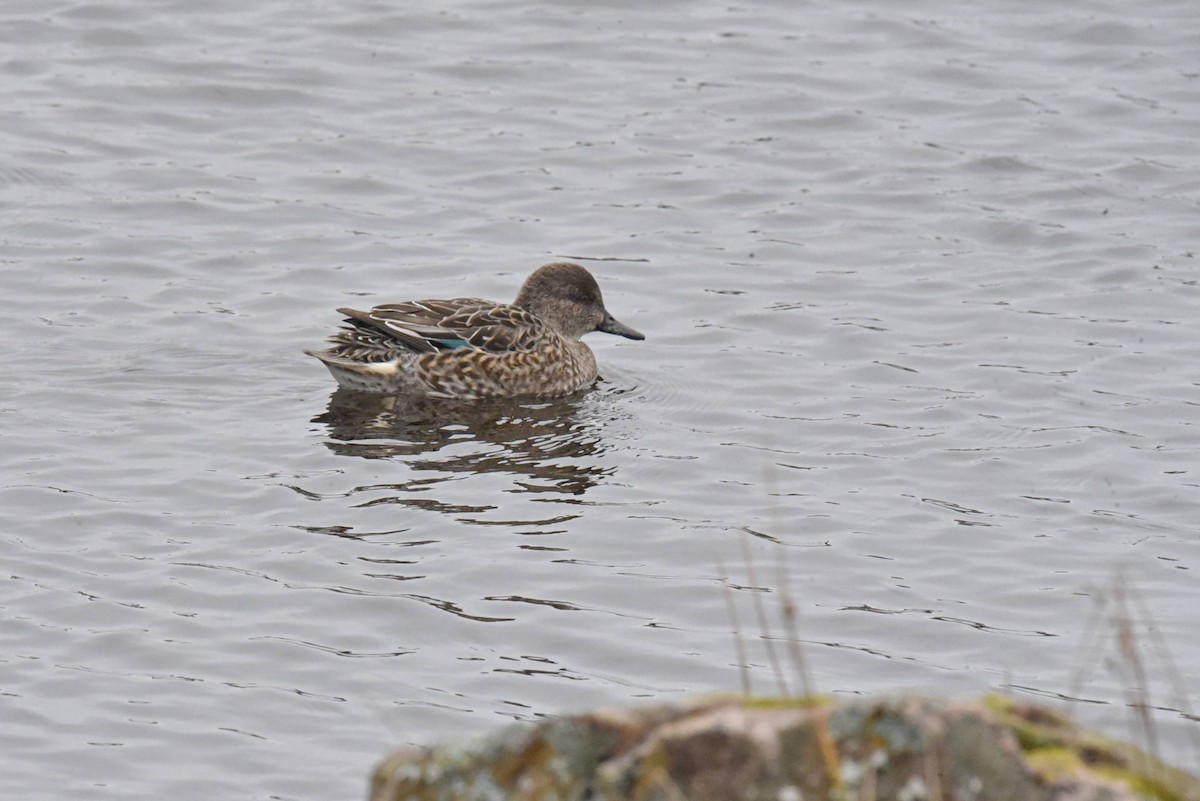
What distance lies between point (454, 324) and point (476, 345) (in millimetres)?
200

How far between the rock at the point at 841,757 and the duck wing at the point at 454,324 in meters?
7.77

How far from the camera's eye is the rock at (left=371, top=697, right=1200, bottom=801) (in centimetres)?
326

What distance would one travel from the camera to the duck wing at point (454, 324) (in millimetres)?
11180

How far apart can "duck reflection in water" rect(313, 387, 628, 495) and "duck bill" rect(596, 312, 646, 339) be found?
0.55 meters

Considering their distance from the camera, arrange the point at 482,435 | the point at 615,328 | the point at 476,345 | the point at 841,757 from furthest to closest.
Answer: the point at 615,328 < the point at 476,345 < the point at 482,435 < the point at 841,757

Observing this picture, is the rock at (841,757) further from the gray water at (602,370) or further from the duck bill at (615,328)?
the duck bill at (615,328)

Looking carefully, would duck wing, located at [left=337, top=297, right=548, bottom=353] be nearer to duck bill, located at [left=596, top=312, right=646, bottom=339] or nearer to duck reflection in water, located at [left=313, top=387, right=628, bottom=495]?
duck reflection in water, located at [left=313, top=387, right=628, bottom=495]

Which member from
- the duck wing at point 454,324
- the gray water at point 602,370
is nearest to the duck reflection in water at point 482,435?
the gray water at point 602,370

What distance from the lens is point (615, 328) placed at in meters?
12.1

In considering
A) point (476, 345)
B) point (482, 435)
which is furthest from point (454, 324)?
point (482, 435)

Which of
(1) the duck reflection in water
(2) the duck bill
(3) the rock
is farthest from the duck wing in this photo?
(3) the rock

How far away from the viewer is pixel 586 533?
8.79 meters

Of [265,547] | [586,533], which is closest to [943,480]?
[586,533]

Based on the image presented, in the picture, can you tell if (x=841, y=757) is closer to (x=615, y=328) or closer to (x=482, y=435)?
(x=482, y=435)
